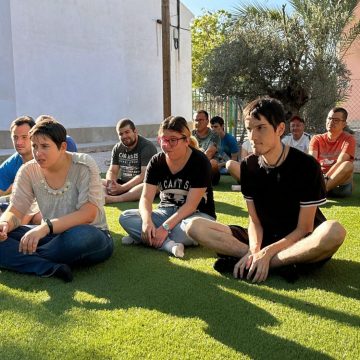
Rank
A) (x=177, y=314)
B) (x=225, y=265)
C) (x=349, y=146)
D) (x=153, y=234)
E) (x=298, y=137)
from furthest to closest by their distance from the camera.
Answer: (x=298, y=137) → (x=349, y=146) → (x=153, y=234) → (x=225, y=265) → (x=177, y=314)

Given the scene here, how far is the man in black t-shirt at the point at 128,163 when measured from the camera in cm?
647

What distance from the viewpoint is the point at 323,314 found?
2.78m

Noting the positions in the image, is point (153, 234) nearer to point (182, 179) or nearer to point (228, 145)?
point (182, 179)

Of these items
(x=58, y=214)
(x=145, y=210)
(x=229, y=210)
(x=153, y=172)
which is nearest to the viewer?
(x=58, y=214)

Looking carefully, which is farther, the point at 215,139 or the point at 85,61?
the point at 85,61

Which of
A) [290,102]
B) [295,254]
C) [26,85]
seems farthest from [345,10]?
[295,254]

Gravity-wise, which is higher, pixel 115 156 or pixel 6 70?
pixel 6 70

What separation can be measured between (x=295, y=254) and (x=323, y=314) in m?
0.55

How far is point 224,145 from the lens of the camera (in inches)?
341

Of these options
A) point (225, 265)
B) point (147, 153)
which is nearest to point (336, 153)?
point (147, 153)

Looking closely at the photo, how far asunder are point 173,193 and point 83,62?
11.2m

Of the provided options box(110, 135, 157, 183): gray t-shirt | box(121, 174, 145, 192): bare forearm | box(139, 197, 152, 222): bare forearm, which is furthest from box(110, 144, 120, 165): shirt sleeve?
box(139, 197, 152, 222): bare forearm

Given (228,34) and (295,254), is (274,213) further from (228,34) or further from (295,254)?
(228,34)

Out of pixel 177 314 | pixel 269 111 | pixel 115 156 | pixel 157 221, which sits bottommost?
pixel 177 314
